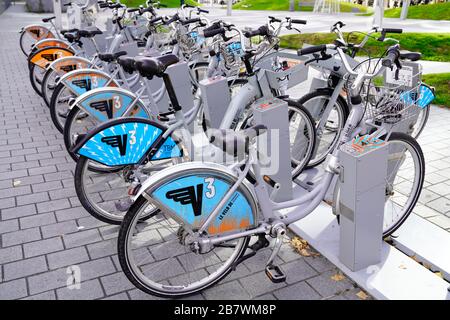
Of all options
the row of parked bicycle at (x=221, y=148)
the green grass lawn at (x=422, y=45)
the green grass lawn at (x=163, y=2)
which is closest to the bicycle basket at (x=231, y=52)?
the row of parked bicycle at (x=221, y=148)

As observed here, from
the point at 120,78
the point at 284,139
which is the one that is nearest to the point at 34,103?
the point at 120,78

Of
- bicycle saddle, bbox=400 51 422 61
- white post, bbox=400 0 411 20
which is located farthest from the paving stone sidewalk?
white post, bbox=400 0 411 20

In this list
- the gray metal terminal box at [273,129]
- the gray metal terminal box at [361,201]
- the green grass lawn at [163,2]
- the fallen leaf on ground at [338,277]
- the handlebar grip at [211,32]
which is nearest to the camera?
the gray metal terminal box at [361,201]

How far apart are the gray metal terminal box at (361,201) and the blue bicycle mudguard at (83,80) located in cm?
317

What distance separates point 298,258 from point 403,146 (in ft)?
3.83

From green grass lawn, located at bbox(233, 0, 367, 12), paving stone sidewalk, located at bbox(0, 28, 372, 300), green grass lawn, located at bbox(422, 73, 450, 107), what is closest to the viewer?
paving stone sidewalk, located at bbox(0, 28, 372, 300)

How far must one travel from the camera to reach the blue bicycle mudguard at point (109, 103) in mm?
4172

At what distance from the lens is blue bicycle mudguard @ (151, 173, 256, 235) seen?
8.36 feet

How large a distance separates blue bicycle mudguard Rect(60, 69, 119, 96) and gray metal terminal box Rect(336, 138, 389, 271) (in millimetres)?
3166

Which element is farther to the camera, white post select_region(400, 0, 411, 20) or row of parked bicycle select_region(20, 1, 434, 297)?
white post select_region(400, 0, 411, 20)

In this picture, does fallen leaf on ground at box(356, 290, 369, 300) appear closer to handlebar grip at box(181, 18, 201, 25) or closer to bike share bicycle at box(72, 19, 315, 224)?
bike share bicycle at box(72, 19, 315, 224)

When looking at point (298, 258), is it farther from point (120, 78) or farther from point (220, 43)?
point (120, 78)

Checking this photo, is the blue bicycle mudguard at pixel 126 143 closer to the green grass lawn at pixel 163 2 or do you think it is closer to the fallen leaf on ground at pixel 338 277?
the fallen leaf on ground at pixel 338 277

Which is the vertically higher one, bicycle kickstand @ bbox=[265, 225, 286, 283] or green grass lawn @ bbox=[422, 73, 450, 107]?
green grass lawn @ bbox=[422, 73, 450, 107]
